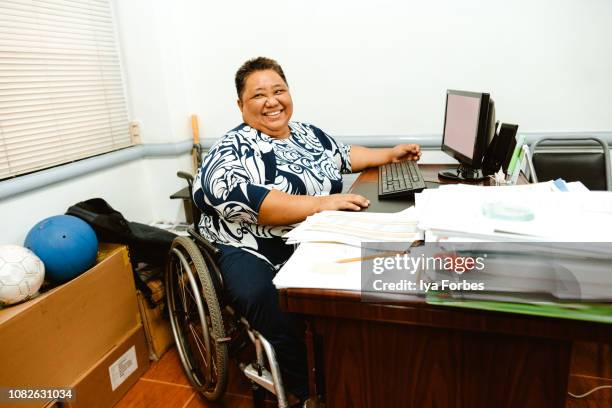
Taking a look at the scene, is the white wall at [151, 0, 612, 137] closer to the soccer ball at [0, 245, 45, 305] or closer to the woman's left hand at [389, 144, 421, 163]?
the woman's left hand at [389, 144, 421, 163]

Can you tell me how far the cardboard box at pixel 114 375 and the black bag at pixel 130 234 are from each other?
19 cm

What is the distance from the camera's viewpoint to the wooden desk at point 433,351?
2.28ft

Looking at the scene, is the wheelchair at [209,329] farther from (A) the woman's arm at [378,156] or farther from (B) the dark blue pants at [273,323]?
(A) the woman's arm at [378,156]

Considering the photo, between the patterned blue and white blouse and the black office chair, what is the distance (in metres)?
1.02

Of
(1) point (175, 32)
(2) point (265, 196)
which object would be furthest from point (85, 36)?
(2) point (265, 196)

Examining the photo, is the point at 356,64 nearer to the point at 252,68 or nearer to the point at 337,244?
the point at 252,68

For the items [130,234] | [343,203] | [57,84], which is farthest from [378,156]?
[57,84]

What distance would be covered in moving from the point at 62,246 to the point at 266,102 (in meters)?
0.89

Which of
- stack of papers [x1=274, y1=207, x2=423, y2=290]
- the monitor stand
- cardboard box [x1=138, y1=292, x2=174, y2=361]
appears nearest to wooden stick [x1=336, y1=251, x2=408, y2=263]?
stack of papers [x1=274, y1=207, x2=423, y2=290]

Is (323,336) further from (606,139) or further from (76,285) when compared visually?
(606,139)

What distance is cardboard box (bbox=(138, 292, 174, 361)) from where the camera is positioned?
6.07 feet

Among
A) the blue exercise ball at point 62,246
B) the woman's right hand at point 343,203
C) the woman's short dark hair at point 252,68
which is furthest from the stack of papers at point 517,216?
the blue exercise ball at point 62,246

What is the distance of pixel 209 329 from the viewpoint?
1.45 m

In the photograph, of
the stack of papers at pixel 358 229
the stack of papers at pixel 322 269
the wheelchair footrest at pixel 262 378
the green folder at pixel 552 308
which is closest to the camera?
the green folder at pixel 552 308
